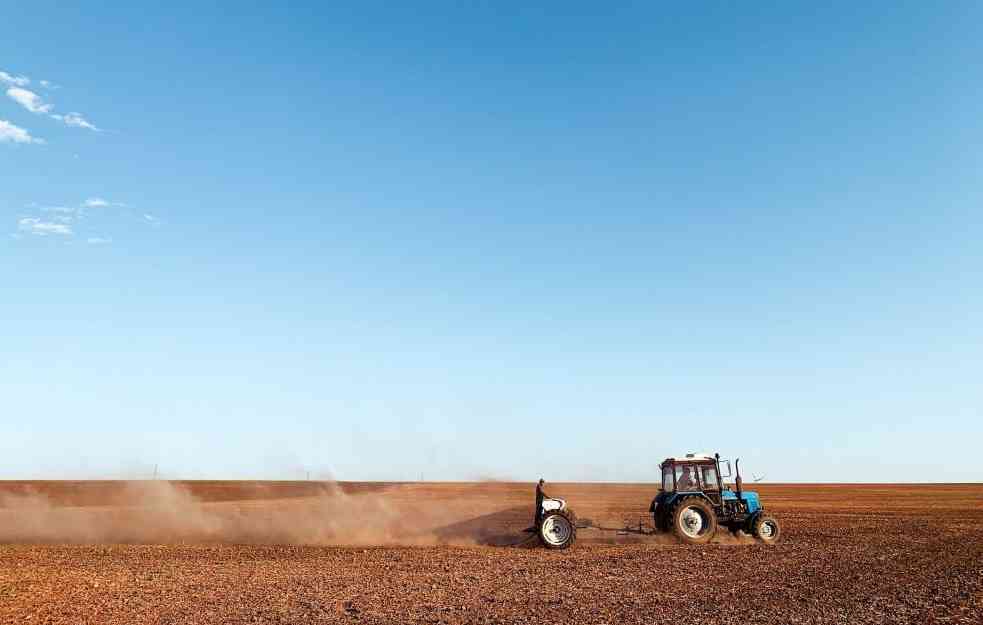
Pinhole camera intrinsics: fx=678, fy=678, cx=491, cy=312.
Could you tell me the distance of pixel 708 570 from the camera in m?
18.1

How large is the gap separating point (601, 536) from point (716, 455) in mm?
→ 5338

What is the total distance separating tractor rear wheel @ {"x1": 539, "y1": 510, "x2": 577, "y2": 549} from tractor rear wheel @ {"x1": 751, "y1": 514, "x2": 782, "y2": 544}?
21.2ft

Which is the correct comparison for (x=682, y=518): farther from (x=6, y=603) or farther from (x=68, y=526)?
(x=68, y=526)

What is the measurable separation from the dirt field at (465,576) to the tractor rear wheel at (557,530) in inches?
19.1

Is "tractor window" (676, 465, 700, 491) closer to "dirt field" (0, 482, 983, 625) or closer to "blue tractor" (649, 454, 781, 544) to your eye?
"blue tractor" (649, 454, 781, 544)

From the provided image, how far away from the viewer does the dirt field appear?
13.6 metres

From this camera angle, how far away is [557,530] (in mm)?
23359

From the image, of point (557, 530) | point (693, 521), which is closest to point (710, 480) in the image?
point (693, 521)

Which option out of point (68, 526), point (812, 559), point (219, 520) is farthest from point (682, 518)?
point (68, 526)

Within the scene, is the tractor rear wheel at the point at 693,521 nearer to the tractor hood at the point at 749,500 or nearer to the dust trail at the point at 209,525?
the tractor hood at the point at 749,500

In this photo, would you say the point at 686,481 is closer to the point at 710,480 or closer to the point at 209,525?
the point at 710,480

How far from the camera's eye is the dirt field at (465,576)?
44.7ft

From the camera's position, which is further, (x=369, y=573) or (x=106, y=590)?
(x=369, y=573)

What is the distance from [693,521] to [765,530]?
9.29ft
